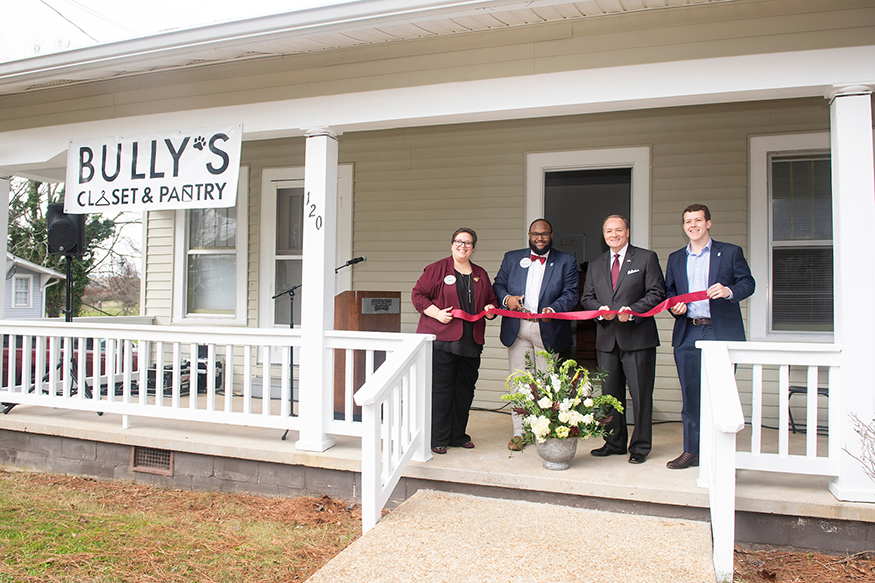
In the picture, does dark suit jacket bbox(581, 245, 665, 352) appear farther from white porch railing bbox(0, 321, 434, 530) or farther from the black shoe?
white porch railing bbox(0, 321, 434, 530)

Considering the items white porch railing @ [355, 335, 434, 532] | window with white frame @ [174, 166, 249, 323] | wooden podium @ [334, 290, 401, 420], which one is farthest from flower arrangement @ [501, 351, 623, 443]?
window with white frame @ [174, 166, 249, 323]

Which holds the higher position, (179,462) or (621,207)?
(621,207)

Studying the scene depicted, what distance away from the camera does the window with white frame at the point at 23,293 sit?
21.3 metres

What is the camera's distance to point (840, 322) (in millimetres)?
3176

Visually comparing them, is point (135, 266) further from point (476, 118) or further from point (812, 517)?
point (812, 517)

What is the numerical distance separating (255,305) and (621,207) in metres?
5.10

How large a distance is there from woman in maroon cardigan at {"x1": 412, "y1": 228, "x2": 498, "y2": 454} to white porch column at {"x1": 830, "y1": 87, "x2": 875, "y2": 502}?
195 centimetres

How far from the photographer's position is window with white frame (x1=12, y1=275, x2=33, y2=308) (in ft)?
69.9

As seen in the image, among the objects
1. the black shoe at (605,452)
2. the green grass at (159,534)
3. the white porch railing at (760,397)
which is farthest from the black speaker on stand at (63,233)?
the white porch railing at (760,397)

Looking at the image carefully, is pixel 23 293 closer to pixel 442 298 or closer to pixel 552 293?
pixel 442 298

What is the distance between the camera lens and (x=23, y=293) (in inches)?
848

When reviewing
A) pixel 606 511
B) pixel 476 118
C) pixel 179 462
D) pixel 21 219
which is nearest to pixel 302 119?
pixel 476 118

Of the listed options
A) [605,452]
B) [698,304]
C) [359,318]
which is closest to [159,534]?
[359,318]

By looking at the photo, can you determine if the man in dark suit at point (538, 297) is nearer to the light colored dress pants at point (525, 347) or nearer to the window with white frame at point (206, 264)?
the light colored dress pants at point (525, 347)
